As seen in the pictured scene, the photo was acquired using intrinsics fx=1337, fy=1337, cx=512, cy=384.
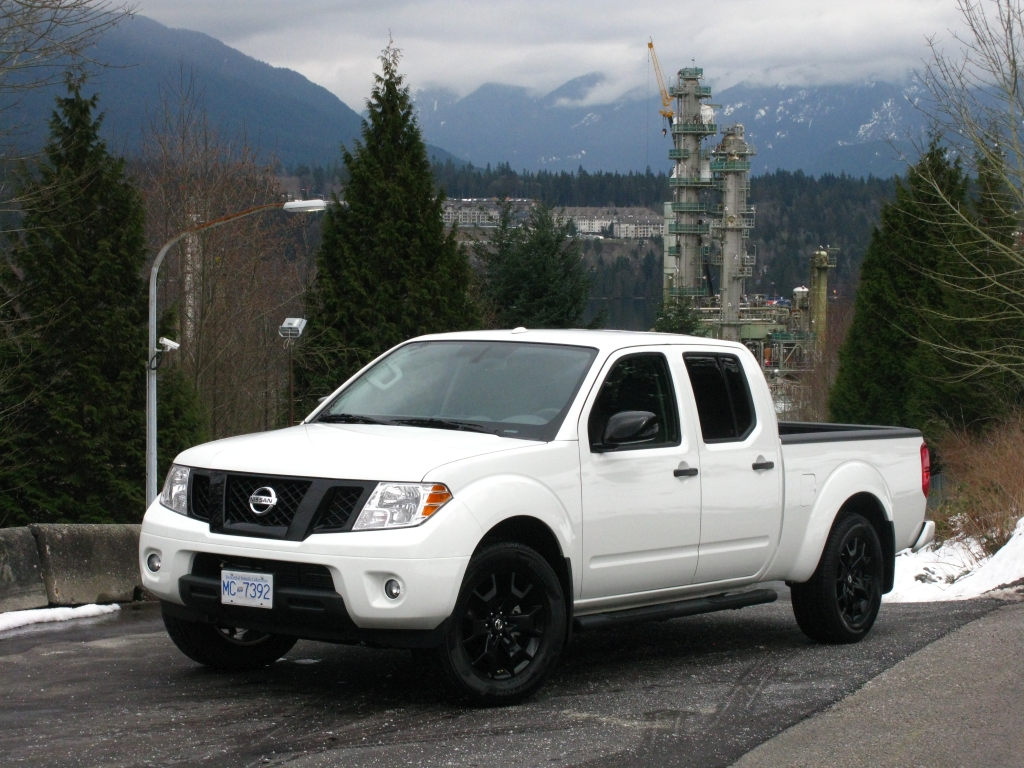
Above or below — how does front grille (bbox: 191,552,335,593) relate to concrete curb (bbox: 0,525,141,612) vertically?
above

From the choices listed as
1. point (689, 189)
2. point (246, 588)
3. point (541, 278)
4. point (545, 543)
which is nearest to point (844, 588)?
point (545, 543)

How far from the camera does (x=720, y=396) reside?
26.4 feet

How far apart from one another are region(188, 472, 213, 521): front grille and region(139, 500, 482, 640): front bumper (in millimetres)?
324

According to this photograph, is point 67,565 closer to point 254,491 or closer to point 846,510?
point 254,491

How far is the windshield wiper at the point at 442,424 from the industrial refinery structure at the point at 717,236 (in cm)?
10269

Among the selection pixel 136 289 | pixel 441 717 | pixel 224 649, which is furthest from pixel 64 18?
pixel 136 289

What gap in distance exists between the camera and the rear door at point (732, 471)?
764 centimetres

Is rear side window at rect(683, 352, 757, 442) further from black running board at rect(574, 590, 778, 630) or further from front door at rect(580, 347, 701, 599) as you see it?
black running board at rect(574, 590, 778, 630)

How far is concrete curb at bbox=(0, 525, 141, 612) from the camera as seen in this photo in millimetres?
9812

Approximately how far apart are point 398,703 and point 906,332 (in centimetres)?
3396

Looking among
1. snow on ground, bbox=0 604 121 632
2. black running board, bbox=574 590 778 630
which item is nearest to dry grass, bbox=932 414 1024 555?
black running board, bbox=574 590 778 630

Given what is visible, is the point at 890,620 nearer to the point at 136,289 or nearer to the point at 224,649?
the point at 224,649

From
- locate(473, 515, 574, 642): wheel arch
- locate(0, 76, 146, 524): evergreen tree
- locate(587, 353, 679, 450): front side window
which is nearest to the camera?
locate(473, 515, 574, 642): wheel arch

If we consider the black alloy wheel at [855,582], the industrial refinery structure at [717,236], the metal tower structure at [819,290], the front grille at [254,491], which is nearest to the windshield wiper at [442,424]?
the front grille at [254,491]
